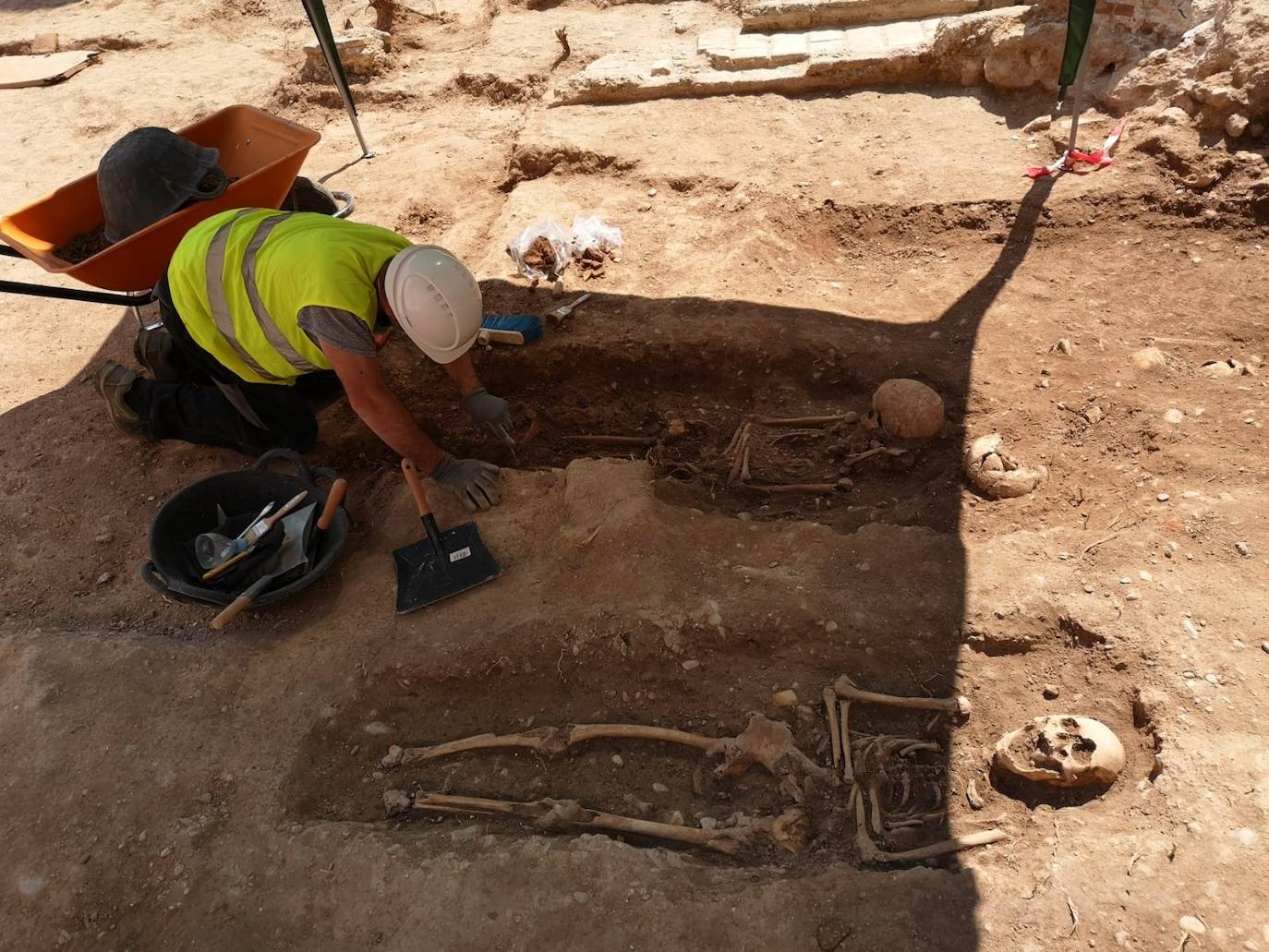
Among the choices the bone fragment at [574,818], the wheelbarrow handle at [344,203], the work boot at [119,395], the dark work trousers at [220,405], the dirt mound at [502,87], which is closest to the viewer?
the bone fragment at [574,818]

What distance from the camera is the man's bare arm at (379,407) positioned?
119 inches

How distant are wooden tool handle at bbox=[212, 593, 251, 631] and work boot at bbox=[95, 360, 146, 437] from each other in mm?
1556

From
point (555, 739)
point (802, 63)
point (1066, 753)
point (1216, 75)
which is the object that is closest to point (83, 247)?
point (555, 739)

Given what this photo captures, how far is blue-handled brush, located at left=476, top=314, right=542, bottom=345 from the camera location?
4.22m

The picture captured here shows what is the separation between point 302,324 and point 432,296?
51 cm

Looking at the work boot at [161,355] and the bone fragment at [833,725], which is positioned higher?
the work boot at [161,355]

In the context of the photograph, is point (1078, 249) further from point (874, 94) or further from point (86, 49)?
point (86, 49)

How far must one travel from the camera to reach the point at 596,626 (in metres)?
2.91

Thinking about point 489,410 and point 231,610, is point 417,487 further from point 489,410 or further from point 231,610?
point 231,610

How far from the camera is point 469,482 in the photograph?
3404 millimetres

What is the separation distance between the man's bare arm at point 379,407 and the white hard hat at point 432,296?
232 mm

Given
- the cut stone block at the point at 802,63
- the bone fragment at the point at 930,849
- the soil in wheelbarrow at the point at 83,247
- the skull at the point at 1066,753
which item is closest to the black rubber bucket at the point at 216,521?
the soil in wheelbarrow at the point at 83,247

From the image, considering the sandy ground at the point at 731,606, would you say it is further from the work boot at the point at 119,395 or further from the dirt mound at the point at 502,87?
the dirt mound at the point at 502,87

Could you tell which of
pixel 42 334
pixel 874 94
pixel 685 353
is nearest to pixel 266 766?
pixel 685 353
